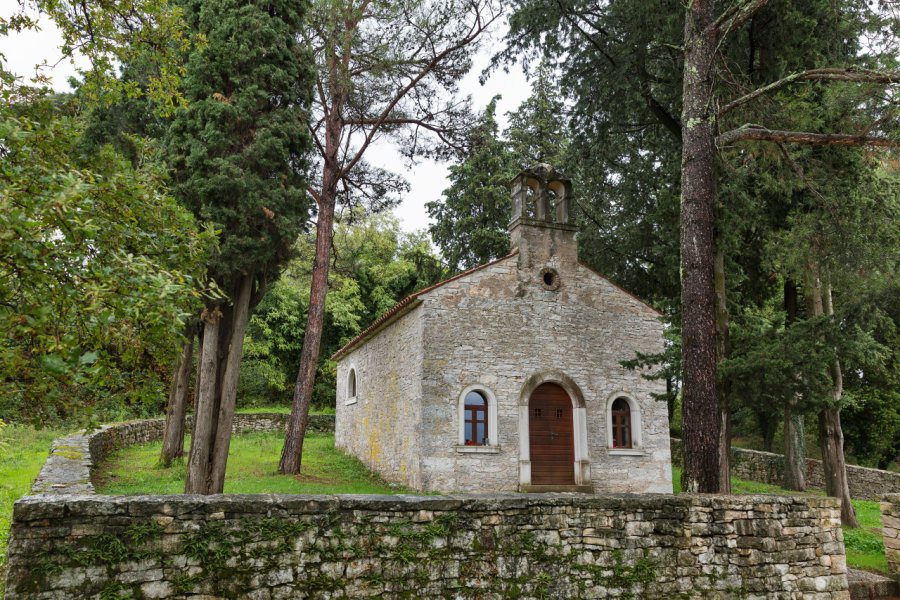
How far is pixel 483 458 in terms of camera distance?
1241cm

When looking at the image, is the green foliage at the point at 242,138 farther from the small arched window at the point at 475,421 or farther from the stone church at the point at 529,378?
the small arched window at the point at 475,421

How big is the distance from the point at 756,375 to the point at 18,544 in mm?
8883

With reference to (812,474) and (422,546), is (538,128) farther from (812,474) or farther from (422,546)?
(422,546)

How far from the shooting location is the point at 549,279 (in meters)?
13.9

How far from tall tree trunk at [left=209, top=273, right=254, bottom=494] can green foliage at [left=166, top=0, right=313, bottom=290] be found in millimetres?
356

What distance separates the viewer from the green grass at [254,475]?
1155cm

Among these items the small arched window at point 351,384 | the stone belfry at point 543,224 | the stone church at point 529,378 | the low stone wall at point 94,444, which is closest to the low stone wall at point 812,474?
the stone church at point 529,378

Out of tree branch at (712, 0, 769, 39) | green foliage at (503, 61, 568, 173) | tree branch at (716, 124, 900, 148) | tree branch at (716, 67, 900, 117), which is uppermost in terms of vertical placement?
green foliage at (503, 61, 568, 173)

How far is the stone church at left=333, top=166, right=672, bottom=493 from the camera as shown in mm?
12445

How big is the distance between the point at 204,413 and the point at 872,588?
10021 mm

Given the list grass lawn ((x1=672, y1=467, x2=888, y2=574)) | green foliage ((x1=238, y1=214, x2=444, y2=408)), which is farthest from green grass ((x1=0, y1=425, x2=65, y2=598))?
green foliage ((x1=238, y1=214, x2=444, y2=408))

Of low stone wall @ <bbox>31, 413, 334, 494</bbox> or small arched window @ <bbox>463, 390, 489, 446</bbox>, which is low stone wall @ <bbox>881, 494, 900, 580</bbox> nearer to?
small arched window @ <bbox>463, 390, 489, 446</bbox>

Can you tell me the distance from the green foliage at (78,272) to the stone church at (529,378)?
7.97 metres

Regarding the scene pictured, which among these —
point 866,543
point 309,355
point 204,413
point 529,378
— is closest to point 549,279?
point 529,378
